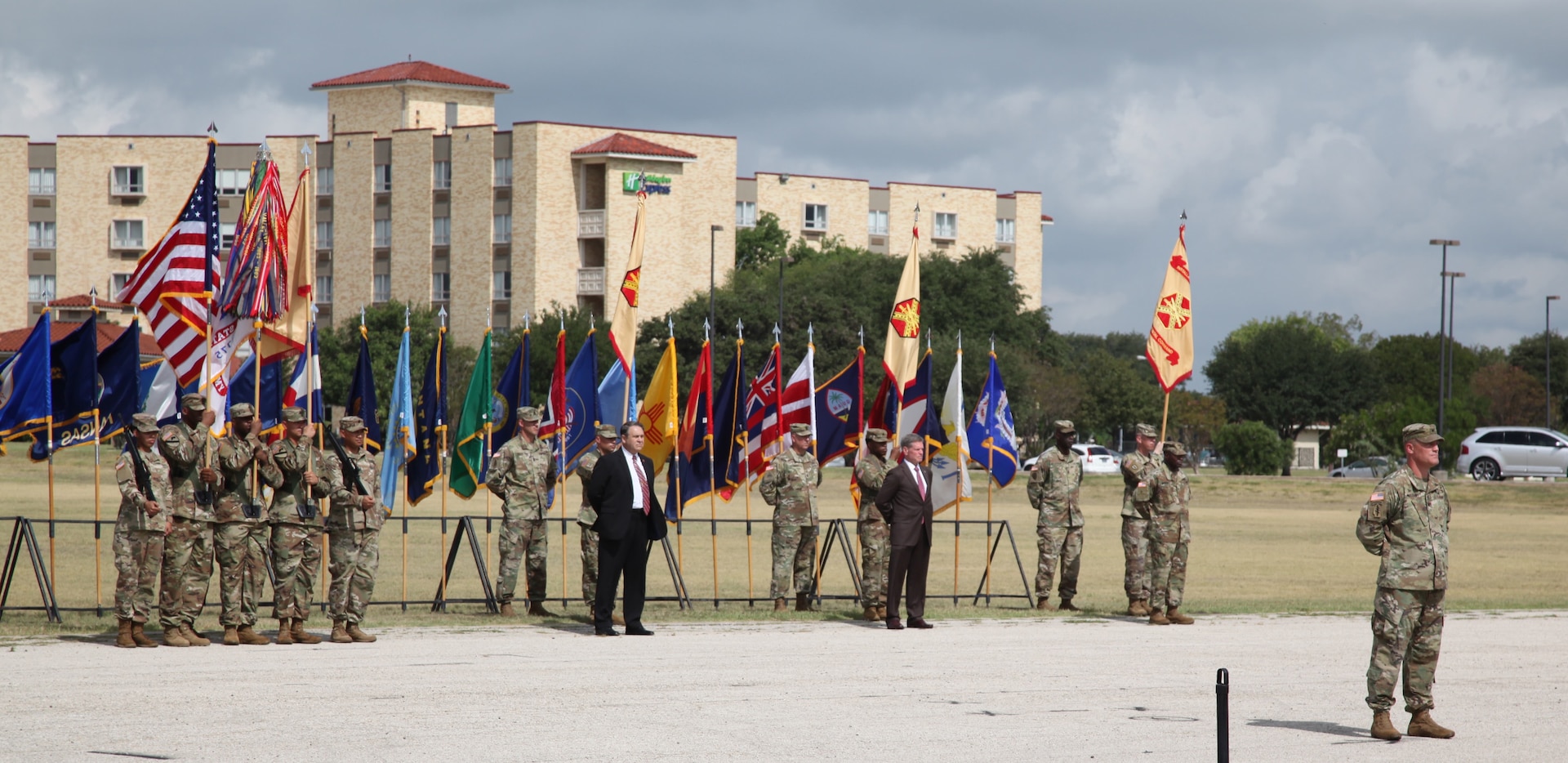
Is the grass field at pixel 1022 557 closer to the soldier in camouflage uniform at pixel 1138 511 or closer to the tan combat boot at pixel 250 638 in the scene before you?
the soldier in camouflage uniform at pixel 1138 511

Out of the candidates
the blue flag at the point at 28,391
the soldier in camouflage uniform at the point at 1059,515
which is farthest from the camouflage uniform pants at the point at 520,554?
the soldier in camouflage uniform at the point at 1059,515

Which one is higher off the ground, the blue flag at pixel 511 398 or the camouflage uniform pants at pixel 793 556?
the blue flag at pixel 511 398

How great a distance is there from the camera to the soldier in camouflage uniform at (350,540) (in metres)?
14.3

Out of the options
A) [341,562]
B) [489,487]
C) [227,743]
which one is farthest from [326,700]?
[489,487]

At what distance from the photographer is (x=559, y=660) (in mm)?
13289

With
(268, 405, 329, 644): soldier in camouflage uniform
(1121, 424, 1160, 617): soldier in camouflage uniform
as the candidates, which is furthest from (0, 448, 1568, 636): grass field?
(268, 405, 329, 644): soldier in camouflage uniform

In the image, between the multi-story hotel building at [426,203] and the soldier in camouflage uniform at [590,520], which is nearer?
the soldier in camouflage uniform at [590,520]

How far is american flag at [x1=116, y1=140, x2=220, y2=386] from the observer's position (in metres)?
15.6

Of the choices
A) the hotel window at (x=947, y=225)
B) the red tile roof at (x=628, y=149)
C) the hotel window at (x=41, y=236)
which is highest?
the red tile roof at (x=628, y=149)

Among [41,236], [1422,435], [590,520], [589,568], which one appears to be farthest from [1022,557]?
[41,236]

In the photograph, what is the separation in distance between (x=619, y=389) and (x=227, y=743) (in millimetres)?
9819

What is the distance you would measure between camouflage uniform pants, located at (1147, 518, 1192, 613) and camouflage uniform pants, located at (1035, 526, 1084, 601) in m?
1.27

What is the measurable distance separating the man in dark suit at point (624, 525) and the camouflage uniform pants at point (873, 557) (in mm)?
2693

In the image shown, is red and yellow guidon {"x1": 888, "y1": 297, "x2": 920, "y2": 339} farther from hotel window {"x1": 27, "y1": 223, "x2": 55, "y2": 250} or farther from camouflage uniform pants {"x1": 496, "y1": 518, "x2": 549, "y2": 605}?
hotel window {"x1": 27, "y1": 223, "x2": 55, "y2": 250}
